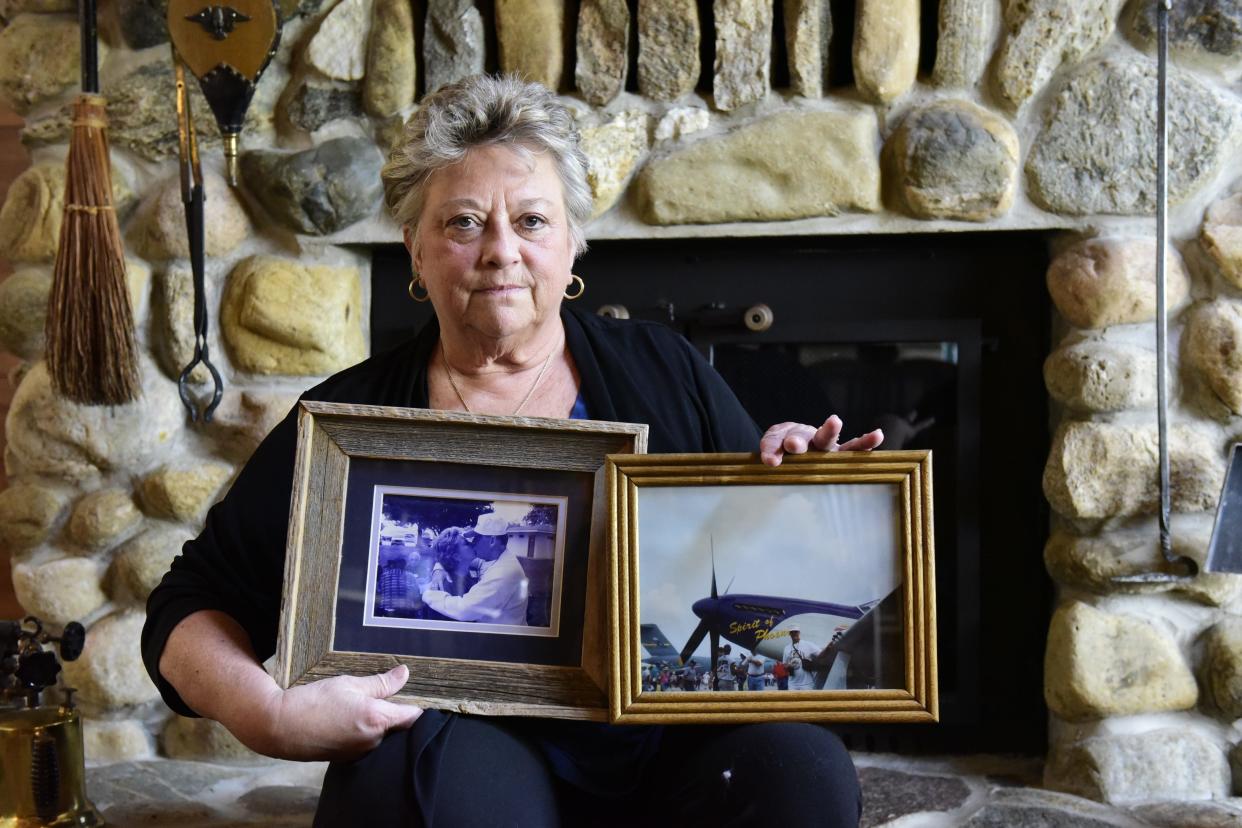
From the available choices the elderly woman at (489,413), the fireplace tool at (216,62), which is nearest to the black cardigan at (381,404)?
the elderly woman at (489,413)

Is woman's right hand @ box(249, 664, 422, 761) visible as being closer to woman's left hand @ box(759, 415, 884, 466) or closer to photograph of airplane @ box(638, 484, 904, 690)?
photograph of airplane @ box(638, 484, 904, 690)

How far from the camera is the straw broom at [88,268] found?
1.70 metres

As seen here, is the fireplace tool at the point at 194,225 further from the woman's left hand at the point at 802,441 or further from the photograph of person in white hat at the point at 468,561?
the woman's left hand at the point at 802,441

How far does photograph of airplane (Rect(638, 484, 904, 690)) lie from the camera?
105cm

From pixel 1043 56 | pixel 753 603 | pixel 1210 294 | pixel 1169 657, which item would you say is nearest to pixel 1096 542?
pixel 1169 657

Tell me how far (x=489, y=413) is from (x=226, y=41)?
83 cm

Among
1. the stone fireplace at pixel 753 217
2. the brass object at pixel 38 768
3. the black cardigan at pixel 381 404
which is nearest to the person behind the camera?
the black cardigan at pixel 381 404

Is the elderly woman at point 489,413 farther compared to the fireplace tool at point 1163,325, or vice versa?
the fireplace tool at point 1163,325

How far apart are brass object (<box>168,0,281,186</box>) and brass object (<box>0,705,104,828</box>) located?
0.87 m

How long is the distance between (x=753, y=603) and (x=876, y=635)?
0.11 metres

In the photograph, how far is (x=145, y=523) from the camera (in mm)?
1865

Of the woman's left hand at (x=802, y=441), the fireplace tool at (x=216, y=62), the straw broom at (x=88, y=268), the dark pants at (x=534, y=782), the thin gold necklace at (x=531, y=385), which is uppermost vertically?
the fireplace tool at (x=216, y=62)

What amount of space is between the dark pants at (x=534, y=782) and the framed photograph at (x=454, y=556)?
5 cm

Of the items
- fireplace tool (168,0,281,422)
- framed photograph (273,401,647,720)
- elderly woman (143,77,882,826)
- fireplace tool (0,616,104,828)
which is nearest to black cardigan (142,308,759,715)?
elderly woman (143,77,882,826)
